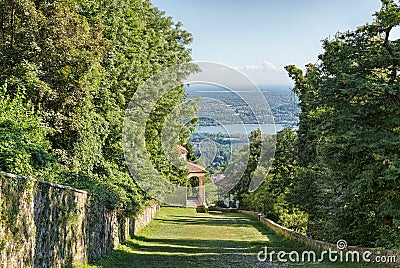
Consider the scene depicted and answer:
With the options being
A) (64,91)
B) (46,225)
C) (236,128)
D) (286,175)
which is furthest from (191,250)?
(236,128)

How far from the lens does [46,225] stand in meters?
8.93

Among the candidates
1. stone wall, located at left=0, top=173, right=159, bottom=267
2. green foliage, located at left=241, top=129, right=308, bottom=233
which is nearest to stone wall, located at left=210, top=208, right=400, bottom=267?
green foliage, located at left=241, top=129, right=308, bottom=233

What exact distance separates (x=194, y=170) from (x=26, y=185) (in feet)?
134

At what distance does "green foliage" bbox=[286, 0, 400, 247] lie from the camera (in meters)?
13.4

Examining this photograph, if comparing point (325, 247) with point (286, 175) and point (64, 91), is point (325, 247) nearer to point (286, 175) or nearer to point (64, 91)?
point (64, 91)

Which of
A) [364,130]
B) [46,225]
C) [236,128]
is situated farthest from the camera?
[236,128]

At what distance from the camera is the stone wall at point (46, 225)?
273 inches

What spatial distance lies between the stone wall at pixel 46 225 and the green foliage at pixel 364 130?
6.74 metres

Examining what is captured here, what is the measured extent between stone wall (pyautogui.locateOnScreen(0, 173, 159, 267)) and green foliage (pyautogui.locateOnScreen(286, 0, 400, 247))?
674 centimetres

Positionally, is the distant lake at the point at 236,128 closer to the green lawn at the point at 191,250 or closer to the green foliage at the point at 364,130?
the green lawn at the point at 191,250

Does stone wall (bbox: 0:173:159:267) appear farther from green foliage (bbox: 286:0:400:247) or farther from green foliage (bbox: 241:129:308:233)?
green foliage (bbox: 241:129:308:233)

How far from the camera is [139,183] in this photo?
76.0 ft

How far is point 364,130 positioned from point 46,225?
8580mm

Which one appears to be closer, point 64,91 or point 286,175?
point 64,91
